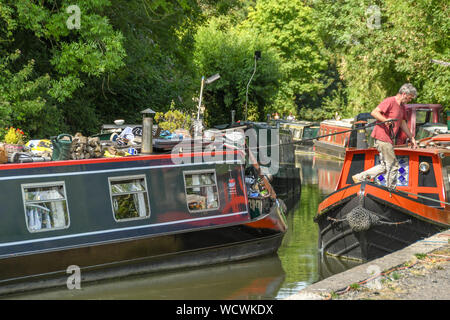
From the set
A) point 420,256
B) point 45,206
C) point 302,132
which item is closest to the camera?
point 420,256

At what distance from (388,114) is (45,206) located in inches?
229

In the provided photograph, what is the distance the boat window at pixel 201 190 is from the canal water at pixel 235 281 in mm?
1147

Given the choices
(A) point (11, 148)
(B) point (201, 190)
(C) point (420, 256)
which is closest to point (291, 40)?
(B) point (201, 190)

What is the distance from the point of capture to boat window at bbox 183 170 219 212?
12.0 metres

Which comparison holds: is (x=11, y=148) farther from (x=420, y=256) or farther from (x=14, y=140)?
(x=420, y=256)

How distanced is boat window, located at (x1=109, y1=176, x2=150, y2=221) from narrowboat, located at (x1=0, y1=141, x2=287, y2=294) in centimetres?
2

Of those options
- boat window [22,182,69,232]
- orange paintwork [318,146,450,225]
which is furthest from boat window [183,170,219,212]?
boat window [22,182,69,232]

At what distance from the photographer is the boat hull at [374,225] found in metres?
11.7

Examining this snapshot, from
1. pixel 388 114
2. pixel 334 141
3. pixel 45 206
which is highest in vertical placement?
pixel 388 114

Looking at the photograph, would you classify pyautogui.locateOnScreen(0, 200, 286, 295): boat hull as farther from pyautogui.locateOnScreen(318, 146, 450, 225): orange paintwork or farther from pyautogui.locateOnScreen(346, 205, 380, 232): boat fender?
pyautogui.locateOnScreen(346, 205, 380, 232): boat fender

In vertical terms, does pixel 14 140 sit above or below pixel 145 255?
above

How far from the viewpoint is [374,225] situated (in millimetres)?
11766

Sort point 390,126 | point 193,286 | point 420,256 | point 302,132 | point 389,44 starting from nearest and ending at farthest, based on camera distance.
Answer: point 420,256 → point 193,286 → point 390,126 → point 389,44 → point 302,132

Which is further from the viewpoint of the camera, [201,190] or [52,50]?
[52,50]
